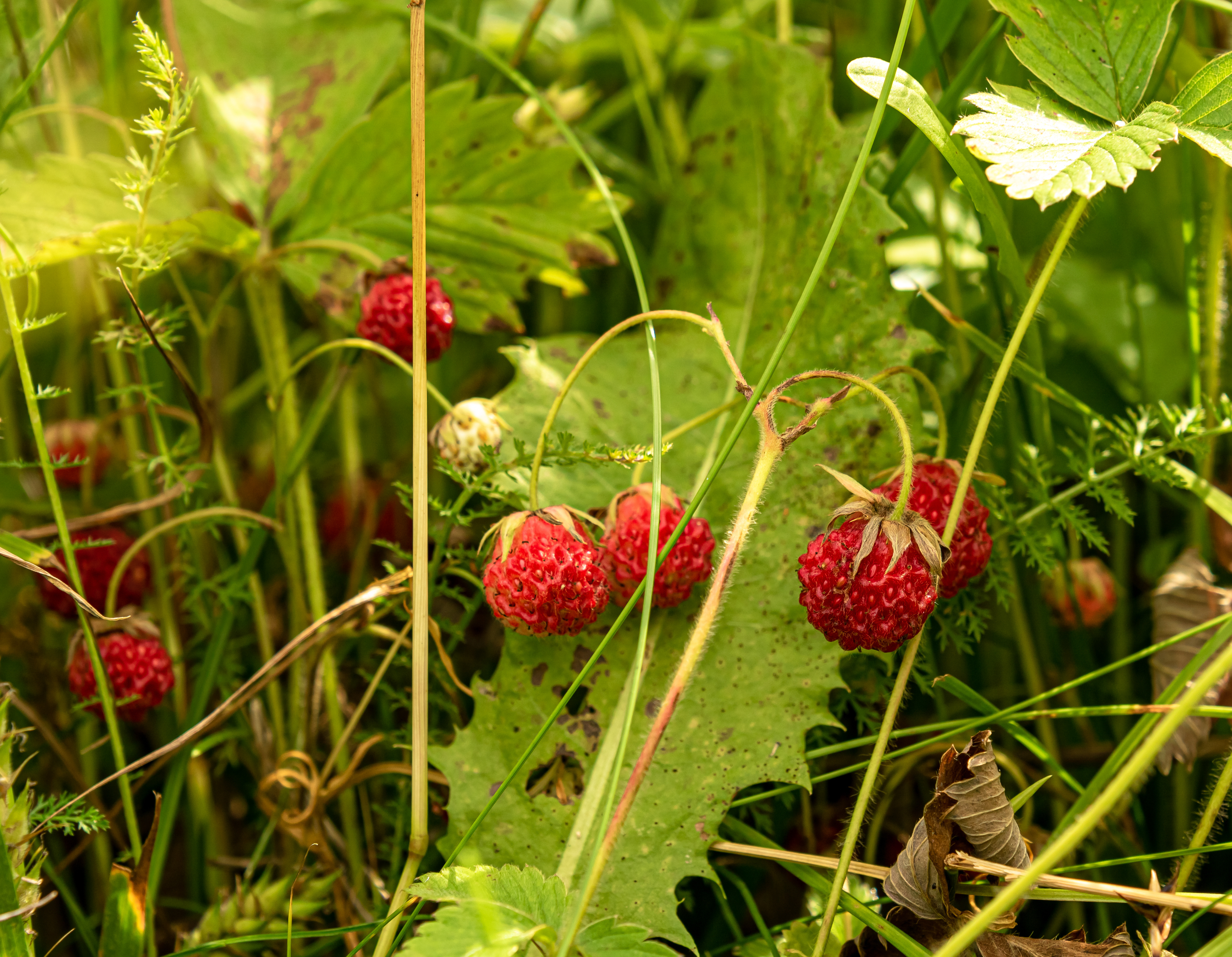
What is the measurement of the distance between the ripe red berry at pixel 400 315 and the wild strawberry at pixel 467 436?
110 millimetres

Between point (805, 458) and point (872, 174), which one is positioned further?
point (872, 174)

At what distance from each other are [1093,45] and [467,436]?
A: 2.59ft

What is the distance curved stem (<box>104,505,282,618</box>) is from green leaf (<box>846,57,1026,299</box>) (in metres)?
0.87

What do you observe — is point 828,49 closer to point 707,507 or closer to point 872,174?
point 872,174

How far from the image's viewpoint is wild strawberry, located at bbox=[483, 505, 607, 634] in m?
0.93

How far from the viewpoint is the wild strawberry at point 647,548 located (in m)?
1.01

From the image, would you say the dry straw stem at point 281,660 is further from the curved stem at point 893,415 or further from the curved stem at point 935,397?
the curved stem at point 935,397

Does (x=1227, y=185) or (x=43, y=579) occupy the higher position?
(x=1227, y=185)

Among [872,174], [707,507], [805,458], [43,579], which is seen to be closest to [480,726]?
[707,507]

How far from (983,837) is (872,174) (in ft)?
2.87

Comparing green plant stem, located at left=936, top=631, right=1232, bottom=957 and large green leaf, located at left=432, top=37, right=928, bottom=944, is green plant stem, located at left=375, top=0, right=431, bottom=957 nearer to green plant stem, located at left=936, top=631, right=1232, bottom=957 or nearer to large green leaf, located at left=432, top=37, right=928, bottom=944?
large green leaf, located at left=432, top=37, right=928, bottom=944

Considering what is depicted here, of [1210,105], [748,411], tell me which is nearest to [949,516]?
[748,411]

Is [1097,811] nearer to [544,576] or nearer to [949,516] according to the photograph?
[949,516]

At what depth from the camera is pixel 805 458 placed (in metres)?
1.17
